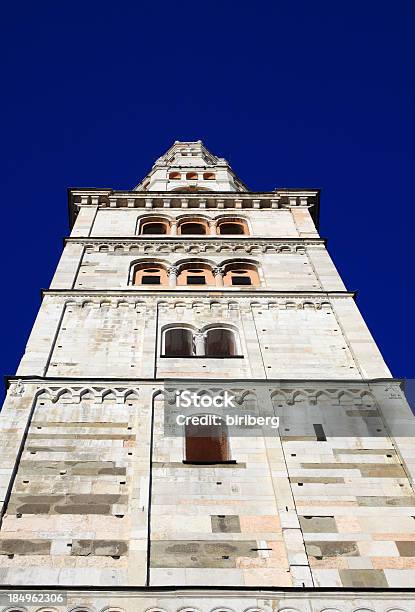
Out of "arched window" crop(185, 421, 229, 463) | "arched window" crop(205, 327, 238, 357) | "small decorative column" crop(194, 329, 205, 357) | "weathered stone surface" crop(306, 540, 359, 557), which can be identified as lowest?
"weathered stone surface" crop(306, 540, 359, 557)

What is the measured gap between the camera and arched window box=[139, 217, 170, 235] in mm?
21359

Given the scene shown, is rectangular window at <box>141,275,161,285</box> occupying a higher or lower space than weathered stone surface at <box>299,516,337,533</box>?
higher

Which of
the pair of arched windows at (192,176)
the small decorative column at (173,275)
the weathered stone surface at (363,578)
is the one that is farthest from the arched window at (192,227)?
the weathered stone surface at (363,578)

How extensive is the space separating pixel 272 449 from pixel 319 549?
194cm

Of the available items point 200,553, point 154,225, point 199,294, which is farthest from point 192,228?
point 200,553

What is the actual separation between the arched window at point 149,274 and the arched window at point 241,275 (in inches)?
53.3

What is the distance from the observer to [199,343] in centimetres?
1405

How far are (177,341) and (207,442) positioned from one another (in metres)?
3.59

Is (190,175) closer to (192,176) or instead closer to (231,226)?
(192,176)

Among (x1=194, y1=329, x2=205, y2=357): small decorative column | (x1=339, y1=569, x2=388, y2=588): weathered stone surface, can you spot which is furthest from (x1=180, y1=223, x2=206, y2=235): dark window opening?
(x1=339, y1=569, x2=388, y2=588): weathered stone surface

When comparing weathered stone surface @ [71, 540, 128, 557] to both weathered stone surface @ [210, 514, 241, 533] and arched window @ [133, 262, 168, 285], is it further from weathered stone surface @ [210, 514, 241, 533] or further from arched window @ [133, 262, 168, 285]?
arched window @ [133, 262, 168, 285]

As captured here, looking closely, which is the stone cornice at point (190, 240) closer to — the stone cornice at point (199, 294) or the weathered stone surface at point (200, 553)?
the stone cornice at point (199, 294)

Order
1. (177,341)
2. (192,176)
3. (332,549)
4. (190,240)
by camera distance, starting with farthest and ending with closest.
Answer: (192,176)
(190,240)
(177,341)
(332,549)

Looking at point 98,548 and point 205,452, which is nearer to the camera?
point 98,548
